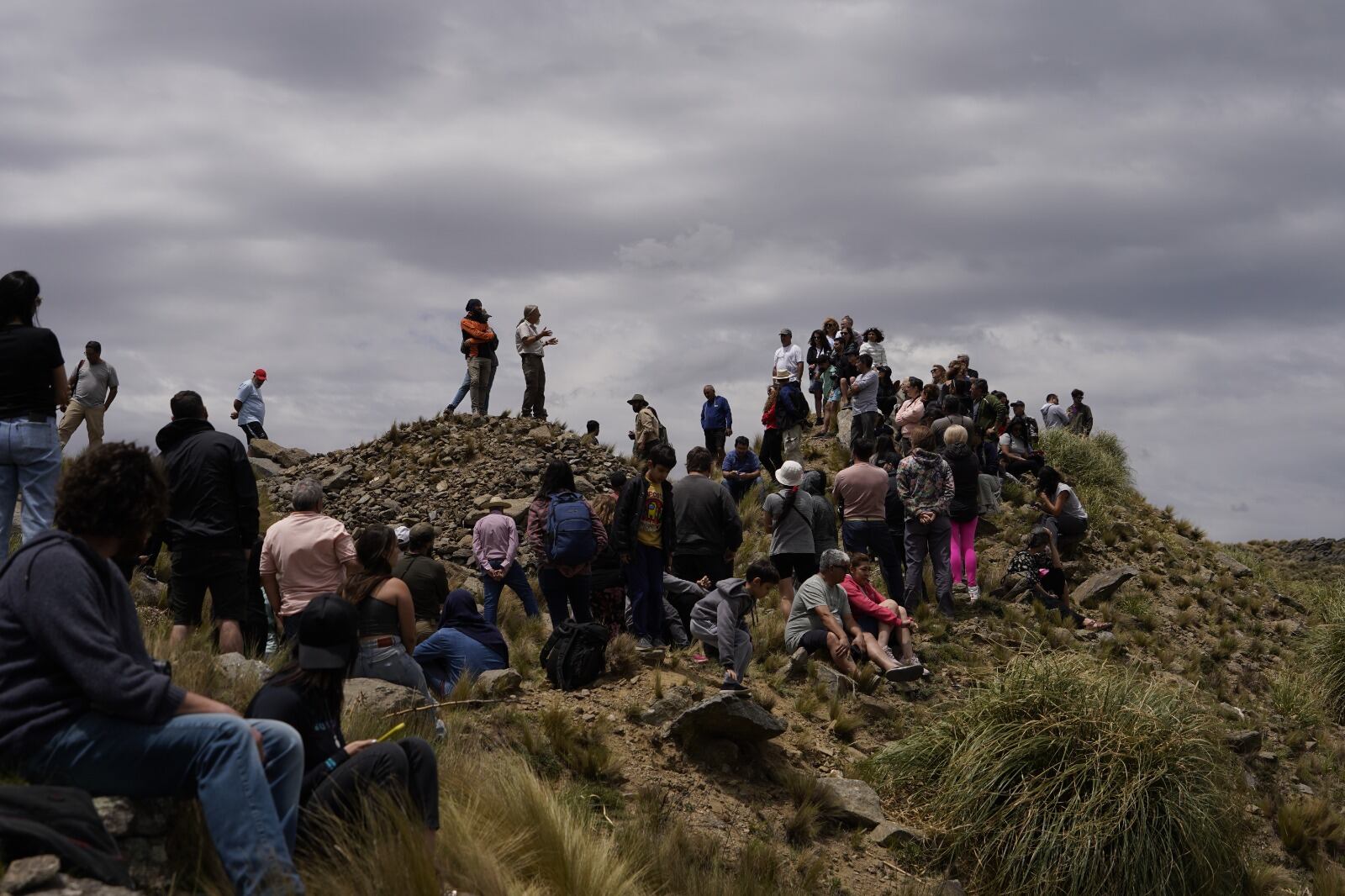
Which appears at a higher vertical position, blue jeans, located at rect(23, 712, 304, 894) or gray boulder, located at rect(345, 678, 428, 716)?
blue jeans, located at rect(23, 712, 304, 894)

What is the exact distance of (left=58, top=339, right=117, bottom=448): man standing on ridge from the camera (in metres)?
16.7

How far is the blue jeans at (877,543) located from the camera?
1332cm

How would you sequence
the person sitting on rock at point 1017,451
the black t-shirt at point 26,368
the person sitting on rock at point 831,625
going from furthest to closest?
the person sitting on rock at point 1017,451, the person sitting on rock at point 831,625, the black t-shirt at point 26,368

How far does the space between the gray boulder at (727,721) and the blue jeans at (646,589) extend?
1.50 metres

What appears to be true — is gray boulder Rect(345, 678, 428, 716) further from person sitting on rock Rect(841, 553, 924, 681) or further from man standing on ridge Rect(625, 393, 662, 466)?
man standing on ridge Rect(625, 393, 662, 466)

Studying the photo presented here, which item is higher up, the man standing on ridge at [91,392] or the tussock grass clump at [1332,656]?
the man standing on ridge at [91,392]

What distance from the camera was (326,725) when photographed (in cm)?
541

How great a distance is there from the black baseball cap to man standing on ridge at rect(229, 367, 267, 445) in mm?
17451

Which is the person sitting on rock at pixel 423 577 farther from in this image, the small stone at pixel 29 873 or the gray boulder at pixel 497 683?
the small stone at pixel 29 873

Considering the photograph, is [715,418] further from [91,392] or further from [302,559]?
[302,559]

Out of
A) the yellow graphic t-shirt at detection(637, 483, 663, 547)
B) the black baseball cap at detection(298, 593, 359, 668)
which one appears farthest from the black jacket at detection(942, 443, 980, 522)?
the black baseball cap at detection(298, 593, 359, 668)

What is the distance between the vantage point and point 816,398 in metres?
24.6

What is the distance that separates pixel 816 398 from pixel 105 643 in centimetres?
2106

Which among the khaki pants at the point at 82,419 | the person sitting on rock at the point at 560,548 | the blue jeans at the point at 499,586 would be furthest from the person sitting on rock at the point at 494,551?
the khaki pants at the point at 82,419
